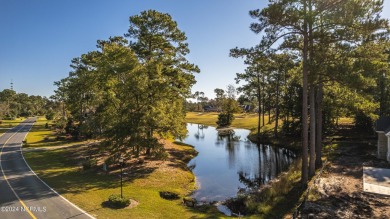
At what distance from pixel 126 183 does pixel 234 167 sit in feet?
46.7

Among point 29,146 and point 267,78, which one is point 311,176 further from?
point 29,146

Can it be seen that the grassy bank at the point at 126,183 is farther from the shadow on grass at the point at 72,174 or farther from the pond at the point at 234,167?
the pond at the point at 234,167

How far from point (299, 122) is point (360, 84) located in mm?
28517

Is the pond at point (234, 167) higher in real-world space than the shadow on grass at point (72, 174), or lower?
lower

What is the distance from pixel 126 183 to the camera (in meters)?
24.0

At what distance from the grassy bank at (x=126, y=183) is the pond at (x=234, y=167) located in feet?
5.43

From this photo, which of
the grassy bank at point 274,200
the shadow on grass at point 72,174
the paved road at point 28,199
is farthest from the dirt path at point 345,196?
the shadow on grass at point 72,174

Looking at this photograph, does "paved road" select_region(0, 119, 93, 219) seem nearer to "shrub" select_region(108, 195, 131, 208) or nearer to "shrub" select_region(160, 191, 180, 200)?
"shrub" select_region(108, 195, 131, 208)

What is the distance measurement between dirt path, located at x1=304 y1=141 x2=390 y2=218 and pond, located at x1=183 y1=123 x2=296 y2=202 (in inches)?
244

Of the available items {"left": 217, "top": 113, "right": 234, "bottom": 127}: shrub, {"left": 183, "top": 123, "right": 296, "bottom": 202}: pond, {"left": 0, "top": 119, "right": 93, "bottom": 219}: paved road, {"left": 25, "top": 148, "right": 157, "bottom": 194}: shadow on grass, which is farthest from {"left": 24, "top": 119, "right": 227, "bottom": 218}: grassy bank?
{"left": 217, "top": 113, "right": 234, "bottom": 127}: shrub

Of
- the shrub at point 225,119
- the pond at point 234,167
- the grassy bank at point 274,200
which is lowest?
the pond at point 234,167

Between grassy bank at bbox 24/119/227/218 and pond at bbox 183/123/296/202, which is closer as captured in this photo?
grassy bank at bbox 24/119/227/218

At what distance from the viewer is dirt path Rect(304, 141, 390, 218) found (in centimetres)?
1586

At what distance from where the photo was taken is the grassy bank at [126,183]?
1777 centimetres
